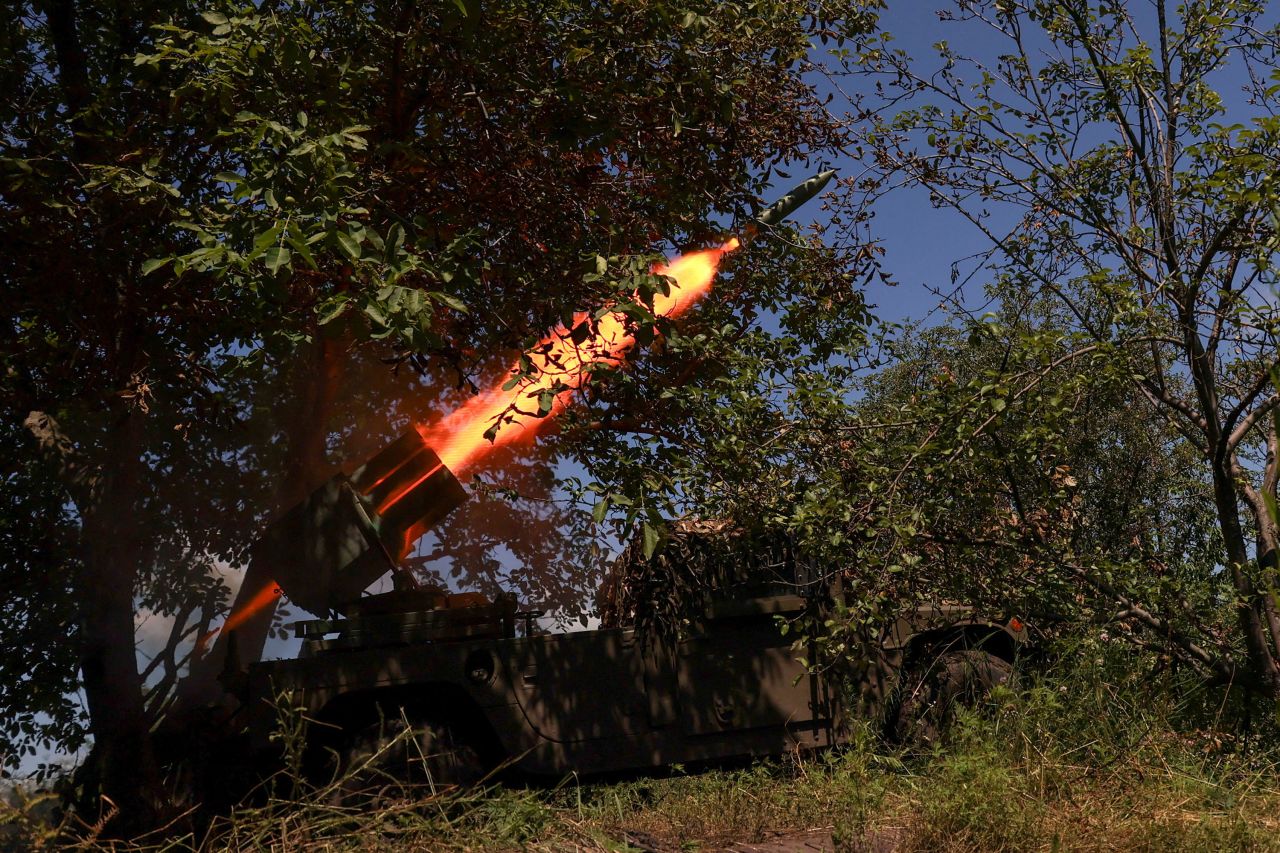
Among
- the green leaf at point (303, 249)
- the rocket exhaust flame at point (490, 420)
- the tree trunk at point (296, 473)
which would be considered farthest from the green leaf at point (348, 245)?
the tree trunk at point (296, 473)

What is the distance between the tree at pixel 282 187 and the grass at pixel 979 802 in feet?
9.24

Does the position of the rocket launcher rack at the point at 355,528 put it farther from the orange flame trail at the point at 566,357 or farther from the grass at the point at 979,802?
the grass at the point at 979,802

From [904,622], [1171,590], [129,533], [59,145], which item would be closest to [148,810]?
[129,533]

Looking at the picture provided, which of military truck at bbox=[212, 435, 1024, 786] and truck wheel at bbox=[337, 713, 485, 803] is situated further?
military truck at bbox=[212, 435, 1024, 786]

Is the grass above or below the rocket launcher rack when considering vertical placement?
below

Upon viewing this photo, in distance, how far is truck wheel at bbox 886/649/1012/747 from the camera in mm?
7750

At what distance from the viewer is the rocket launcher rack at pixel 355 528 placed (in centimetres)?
834

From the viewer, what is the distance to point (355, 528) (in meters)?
8.35

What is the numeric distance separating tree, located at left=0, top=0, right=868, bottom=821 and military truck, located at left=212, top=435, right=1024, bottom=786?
1.76m

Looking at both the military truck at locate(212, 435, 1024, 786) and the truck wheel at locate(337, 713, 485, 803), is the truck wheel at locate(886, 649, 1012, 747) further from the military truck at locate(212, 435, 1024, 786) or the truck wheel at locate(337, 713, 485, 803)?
the truck wheel at locate(337, 713, 485, 803)

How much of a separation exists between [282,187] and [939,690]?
5.44 metres

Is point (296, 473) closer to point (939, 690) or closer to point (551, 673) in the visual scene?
point (551, 673)

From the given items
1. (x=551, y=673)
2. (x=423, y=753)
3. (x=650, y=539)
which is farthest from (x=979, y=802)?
(x=423, y=753)

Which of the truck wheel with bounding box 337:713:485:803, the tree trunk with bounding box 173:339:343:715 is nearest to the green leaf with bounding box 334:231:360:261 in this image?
the truck wheel with bounding box 337:713:485:803
